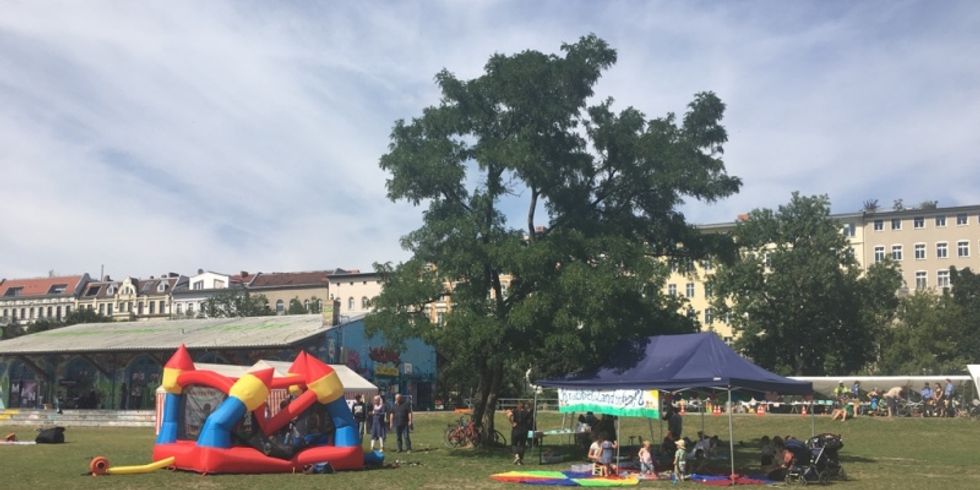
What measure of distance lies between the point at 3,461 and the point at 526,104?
53.8ft

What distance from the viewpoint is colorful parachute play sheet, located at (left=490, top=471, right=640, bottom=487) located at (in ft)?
60.0

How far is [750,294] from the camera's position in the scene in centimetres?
6238

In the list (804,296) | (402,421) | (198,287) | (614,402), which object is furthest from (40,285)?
(614,402)

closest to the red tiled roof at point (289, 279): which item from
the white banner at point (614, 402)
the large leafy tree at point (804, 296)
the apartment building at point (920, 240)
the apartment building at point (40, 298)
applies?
the apartment building at point (40, 298)

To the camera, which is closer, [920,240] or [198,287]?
[920,240]

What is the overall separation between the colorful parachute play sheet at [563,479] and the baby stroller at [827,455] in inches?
151

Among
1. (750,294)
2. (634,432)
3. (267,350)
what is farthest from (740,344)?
(267,350)

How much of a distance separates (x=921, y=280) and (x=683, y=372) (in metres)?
77.5

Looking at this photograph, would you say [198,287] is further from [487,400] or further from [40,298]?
[487,400]

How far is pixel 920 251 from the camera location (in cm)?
8731

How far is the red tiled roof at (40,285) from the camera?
12338 cm

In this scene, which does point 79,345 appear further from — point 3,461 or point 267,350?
point 3,461

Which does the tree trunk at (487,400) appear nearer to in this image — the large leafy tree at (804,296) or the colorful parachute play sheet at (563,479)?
the colorful parachute play sheet at (563,479)

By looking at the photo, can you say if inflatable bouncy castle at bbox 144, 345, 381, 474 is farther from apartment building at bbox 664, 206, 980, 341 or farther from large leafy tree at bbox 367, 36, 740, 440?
apartment building at bbox 664, 206, 980, 341
